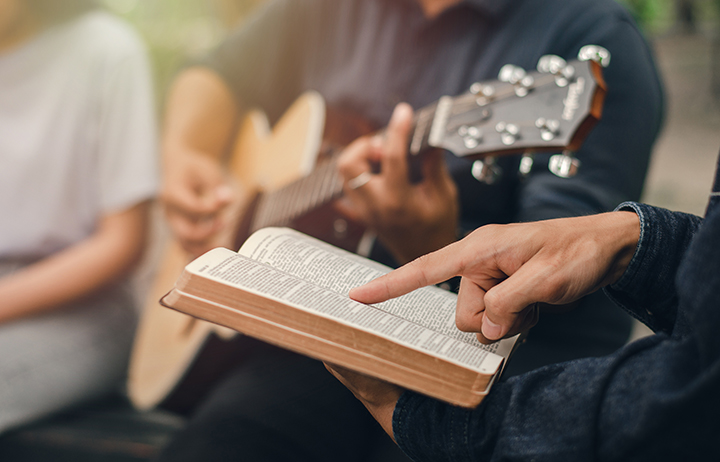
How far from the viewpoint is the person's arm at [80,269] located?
2.90ft

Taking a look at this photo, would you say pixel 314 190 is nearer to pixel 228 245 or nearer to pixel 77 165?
pixel 228 245

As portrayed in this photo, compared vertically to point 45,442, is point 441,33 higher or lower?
higher

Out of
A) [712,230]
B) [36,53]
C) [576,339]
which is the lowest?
[576,339]

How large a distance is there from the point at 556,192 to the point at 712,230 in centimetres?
32

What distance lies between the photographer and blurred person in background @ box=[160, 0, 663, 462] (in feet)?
1.80

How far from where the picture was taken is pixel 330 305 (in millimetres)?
301

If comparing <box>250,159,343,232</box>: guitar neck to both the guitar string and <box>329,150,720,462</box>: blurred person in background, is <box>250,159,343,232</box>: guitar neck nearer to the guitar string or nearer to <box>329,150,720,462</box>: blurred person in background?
the guitar string

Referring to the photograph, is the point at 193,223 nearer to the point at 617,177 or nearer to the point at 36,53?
the point at 36,53

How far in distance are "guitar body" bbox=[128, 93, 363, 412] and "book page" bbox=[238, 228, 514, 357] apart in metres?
0.29

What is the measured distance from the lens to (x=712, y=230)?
248mm

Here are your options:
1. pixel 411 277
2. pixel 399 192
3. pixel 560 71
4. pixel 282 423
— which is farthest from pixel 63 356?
pixel 560 71

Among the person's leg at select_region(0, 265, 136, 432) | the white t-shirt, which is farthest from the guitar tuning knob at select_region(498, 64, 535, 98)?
the person's leg at select_region(0, 265, 136, 432)

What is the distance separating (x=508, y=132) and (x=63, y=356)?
2.87 feet

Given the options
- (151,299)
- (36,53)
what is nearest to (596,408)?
(151,299)
